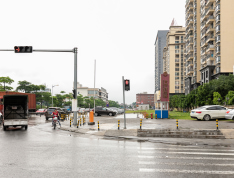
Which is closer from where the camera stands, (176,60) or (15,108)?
(15,108)

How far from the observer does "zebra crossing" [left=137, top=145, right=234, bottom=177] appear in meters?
7.10

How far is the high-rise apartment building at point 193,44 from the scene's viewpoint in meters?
78.6

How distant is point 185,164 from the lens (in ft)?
26.9

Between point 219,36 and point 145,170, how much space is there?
193 ft

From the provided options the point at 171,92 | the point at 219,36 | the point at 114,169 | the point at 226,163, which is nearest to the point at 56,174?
the point at 114,169

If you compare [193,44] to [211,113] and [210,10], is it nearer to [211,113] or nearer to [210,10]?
[210,10]

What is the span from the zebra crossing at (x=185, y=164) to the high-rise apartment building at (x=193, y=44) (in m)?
69.8

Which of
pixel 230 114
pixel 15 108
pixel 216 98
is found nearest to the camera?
pixel 15 108

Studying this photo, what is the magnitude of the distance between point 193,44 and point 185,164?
262 feet

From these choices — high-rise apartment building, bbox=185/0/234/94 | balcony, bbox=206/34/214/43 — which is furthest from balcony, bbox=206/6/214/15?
balcony, bbox=206/34/214/43

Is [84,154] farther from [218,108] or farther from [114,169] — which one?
[218,108]

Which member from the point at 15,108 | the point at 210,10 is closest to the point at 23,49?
the point at 15,108

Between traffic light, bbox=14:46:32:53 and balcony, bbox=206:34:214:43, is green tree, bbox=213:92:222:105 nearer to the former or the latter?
balcony, bbox=206:34:214:43

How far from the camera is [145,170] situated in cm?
733
